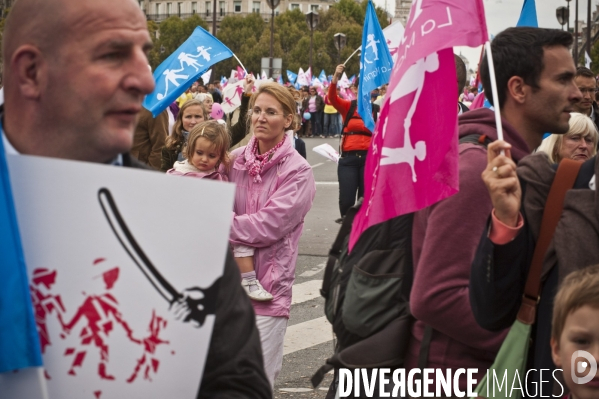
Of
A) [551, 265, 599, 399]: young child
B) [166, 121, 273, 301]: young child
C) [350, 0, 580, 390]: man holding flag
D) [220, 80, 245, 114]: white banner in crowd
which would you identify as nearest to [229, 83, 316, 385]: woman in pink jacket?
[166, 121, 273, 301]: young child

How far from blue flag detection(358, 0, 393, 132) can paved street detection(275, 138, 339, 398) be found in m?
1.65

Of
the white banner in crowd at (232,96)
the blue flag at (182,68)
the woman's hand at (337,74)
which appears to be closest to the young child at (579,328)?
the blue flag at (182,68)

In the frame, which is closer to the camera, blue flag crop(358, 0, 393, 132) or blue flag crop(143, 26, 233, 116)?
blue flag crop(143, 26, 233, 116)

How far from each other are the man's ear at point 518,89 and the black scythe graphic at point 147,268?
1.71 m

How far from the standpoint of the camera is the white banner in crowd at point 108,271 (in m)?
1.56

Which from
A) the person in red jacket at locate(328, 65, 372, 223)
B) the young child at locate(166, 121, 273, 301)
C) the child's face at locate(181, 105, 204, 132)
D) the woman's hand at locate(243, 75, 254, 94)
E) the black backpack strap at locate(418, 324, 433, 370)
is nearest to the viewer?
the black backpack strap at locate(418, 324, 433, 370)

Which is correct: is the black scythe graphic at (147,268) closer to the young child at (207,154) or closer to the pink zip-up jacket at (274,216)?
the pink zip-up jacket at (274,216)

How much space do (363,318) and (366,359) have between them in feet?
0.43

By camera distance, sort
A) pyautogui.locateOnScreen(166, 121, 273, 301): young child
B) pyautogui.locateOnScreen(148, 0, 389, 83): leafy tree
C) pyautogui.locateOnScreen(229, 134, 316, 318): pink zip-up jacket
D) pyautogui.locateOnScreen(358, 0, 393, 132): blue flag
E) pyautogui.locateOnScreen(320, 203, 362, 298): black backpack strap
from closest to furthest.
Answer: pyautogui.locateOnScreen(320, 203, 362, 298): black backpack strap
pyautogui.locateOnScreen(229, 134, 316, 318): pink zip-up jacket
pyautogui.locateOnScreen(166, 121, 273, 301): young child
pyautogui.locateOnScreen(358, 0, 393, 132): blue flag
pyautogui.locateOnScreen(148, 0, 389, 83): leafy tree

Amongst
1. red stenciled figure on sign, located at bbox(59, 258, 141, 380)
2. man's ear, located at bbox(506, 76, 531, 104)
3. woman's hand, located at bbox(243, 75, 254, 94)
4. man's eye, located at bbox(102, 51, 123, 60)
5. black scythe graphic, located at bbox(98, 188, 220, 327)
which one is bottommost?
woman's hand, located at bbox(243, 75, 254, 94)

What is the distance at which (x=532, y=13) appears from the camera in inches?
323

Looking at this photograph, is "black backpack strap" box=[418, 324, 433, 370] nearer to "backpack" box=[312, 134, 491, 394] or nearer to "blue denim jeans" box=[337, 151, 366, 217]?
"backpack" box=[312, 134, 491, 394]

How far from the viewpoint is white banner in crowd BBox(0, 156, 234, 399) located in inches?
61.2

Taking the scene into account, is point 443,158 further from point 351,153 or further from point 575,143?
point 351,153
